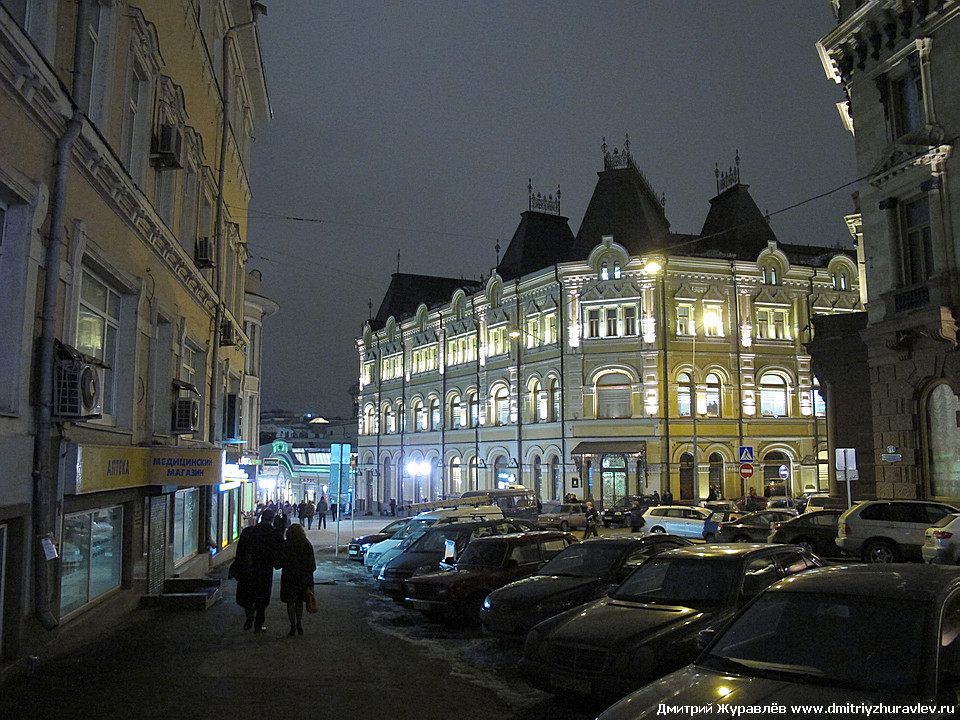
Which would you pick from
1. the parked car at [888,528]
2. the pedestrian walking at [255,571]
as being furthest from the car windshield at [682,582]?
the parked car at [888,528]

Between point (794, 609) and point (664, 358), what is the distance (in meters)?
39.3

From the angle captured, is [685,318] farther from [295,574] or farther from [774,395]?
[295,574]

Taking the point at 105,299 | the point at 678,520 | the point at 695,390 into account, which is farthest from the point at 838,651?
the point at 695,390

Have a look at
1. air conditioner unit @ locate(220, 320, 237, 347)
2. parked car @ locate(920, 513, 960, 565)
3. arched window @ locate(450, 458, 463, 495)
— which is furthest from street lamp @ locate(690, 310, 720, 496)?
air conditioner unit @ locate(220, 320, 237, 347)

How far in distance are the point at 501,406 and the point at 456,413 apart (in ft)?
19.3

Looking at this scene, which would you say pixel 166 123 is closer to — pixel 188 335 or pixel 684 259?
pixel 188 335

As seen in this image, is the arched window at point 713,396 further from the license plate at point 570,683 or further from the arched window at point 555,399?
the license plate at point 570,683

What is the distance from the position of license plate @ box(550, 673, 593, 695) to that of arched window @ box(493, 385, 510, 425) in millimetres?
41931

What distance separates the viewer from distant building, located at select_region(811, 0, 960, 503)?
19734 millimetres

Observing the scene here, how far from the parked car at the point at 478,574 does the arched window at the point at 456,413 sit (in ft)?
133

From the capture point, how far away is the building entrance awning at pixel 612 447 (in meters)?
43.3

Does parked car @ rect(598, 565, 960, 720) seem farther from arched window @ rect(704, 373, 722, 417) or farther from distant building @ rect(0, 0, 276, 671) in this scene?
arched window @ rect(704, 373, 722, 417)

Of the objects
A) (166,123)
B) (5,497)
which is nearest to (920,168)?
(166,123)

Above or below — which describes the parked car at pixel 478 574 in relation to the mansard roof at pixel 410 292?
below
